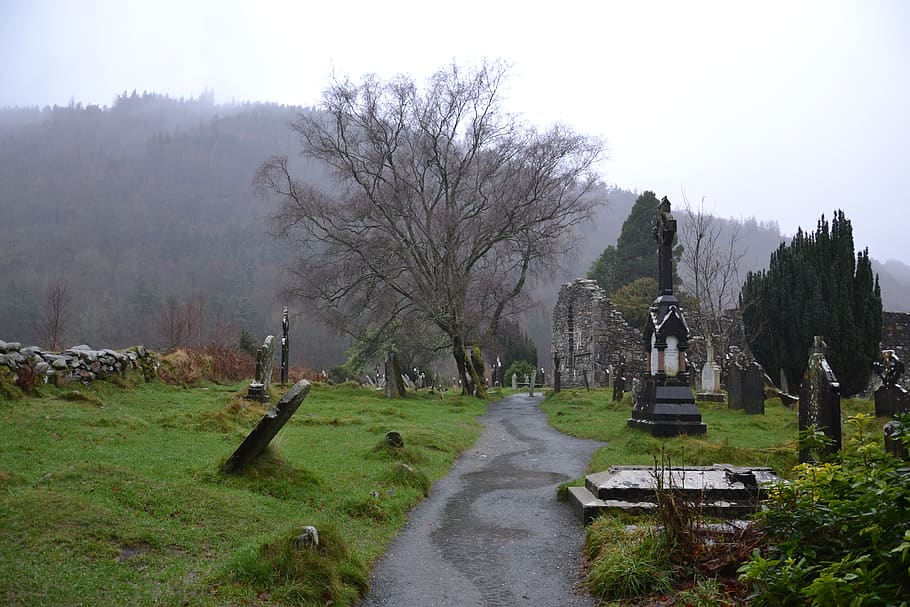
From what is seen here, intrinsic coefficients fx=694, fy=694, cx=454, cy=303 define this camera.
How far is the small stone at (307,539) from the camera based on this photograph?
4.90 m

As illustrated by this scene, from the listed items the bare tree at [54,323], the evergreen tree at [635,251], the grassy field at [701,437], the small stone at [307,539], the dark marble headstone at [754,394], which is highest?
the evergreen tree at [635,251]

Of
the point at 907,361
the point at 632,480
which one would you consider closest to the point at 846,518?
the point at 632,480

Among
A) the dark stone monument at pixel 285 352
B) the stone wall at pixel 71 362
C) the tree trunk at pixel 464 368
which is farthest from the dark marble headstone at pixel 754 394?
the stone wall at pixel 71 362

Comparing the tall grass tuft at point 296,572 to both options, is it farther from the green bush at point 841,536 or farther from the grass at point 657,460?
the green bush at point 841,536

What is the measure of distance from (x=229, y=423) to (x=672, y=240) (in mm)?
9482

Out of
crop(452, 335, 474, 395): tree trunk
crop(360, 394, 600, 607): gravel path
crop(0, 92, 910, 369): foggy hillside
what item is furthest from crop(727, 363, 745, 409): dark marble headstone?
crop(0, 92, 910, 369): foggy hillside

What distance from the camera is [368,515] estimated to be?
685 centimetres

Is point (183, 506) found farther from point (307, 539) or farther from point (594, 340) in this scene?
point (594, 340)

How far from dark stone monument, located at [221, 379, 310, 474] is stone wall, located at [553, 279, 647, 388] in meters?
27.4

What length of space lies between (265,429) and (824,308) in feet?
62.2

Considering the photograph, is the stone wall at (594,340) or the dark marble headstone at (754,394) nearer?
the dark marble headstone at (754,394)

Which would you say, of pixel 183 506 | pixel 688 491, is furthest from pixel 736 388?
pixel 183 506

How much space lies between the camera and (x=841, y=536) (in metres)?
3.92

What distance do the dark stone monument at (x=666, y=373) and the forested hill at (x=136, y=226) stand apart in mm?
29261
